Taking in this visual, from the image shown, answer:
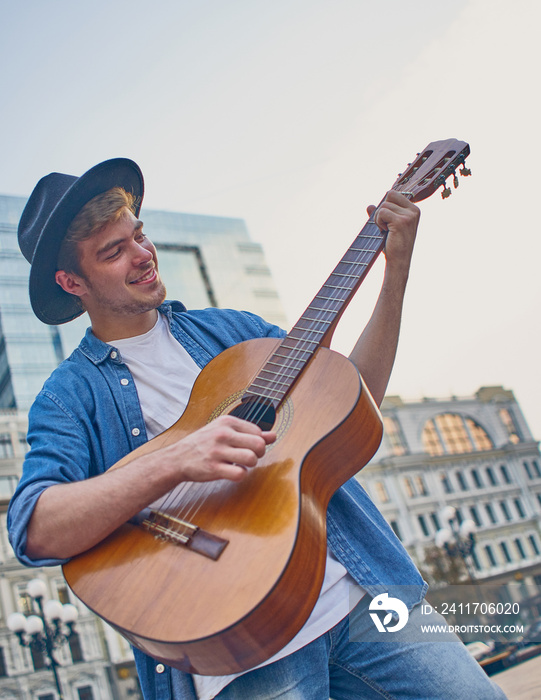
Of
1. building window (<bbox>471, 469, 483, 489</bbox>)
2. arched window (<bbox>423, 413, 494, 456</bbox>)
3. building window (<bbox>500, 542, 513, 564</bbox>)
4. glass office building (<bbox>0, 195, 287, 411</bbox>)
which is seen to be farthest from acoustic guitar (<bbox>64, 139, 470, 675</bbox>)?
building window (<bbox>471, 469, 483, 489</bbox>)

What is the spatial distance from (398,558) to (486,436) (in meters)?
39.7

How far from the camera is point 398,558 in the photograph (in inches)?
55.7

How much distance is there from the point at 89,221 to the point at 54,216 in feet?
0.30

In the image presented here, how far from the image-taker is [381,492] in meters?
32.0

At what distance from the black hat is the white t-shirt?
27cm

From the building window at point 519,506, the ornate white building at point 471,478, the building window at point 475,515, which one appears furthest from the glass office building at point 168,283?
the building window at point 519,506

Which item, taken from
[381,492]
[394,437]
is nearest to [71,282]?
[381,492]

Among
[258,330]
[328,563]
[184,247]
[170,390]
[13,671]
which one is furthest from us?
[184,247]

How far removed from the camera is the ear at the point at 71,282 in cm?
173

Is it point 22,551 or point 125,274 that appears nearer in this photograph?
point 22,551

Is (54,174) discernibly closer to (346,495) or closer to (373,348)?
(373,348)

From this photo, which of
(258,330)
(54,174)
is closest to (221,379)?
(258,330)

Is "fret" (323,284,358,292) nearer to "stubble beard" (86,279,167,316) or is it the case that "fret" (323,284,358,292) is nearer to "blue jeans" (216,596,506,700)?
"stubble beard" (86,279,167,316)

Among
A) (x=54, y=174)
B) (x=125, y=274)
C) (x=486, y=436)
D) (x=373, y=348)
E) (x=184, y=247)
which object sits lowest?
(x=373, y=348)
